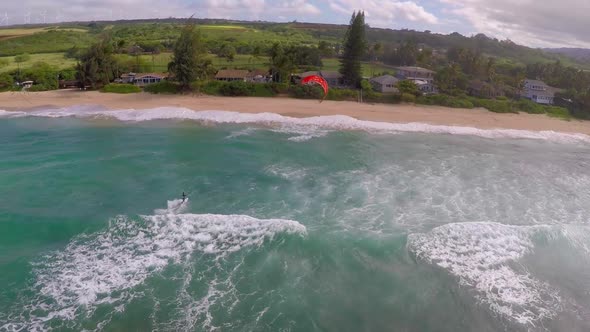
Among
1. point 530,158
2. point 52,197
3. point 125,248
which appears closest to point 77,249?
point 125,248

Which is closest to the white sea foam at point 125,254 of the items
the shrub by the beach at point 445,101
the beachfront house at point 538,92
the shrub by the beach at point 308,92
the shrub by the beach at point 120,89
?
the shrub by the beach at point 308,92

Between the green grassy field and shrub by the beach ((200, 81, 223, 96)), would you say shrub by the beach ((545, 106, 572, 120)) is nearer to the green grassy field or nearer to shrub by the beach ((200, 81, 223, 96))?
shrub by the beach ((200, 81, 223, 96))

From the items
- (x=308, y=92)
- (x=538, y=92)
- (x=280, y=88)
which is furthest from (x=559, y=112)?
(x=280, y=88)

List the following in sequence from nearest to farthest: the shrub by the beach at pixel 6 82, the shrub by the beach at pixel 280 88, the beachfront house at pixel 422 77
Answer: the shrub by the beach at pixel 280 88
the shrub by the beach at pixel 6 82
the beachfront house at pixel 422 77

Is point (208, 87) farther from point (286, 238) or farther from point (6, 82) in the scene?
point (286, 238)

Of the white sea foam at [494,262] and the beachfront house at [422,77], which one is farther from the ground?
the beachfront house at [422,77]

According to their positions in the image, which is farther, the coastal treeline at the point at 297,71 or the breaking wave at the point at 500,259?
the coastal treeline at the point at 297,71

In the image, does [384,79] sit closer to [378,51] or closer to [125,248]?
[378,51]

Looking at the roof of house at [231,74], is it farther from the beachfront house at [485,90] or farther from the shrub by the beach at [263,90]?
the beachfront house at [485,90]
